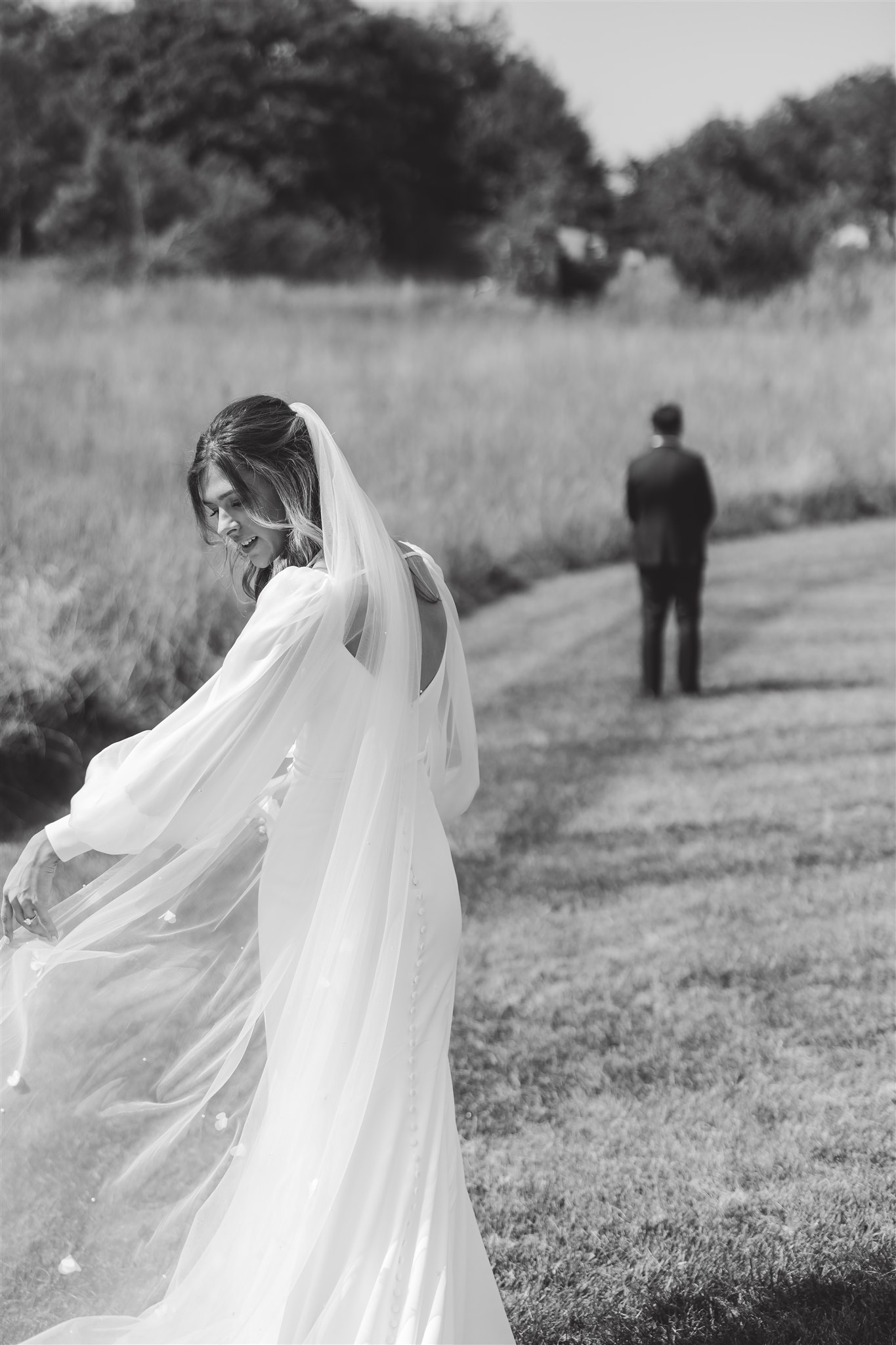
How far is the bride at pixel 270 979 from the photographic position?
7.70 ft

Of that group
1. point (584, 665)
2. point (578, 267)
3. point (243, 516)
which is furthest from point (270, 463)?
point (578, 267)

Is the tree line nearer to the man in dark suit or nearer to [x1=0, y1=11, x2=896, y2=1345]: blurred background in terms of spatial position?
[x1=0, y1=11, x2=896, y2=1345]: blurred background

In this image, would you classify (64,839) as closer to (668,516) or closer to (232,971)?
(232,971)

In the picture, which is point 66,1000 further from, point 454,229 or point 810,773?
point 454,229

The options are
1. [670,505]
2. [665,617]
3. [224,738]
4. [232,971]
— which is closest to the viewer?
[224,738]

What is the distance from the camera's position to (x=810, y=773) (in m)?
7.79

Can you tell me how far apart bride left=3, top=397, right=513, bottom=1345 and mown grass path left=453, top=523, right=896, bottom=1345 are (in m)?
0.91

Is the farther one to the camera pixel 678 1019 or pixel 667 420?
pixel 667 420

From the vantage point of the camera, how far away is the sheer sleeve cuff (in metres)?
2.34

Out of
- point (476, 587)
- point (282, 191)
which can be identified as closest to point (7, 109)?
point (282, 191)

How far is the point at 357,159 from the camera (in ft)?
175

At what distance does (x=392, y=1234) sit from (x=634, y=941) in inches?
126

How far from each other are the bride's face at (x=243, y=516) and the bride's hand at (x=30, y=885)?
2.14 feet

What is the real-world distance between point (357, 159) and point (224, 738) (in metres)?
55.2
